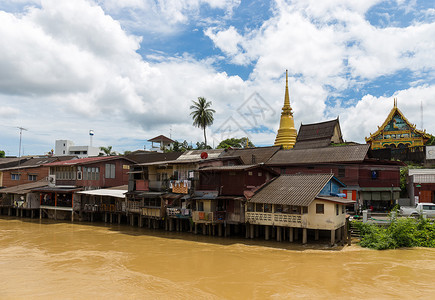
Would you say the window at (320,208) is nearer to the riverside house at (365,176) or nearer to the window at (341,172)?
the riverside house at (365,176)

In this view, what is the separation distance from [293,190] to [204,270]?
10057mm

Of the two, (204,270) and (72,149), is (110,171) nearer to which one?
(204,270)

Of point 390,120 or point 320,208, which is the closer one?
point 320,208

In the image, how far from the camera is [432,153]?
145ft

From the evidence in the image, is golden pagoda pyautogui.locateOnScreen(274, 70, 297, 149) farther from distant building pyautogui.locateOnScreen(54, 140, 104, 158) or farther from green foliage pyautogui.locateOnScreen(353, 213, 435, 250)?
distant building pyautogui.locateOnScreen(54, 140, 104, 158)

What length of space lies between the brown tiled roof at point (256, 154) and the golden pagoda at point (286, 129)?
15.5m

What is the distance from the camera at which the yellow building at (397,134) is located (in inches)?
2037

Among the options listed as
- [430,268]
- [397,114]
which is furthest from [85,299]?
[397,114]

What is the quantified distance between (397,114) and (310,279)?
45021 mm

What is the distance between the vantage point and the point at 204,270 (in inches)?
763

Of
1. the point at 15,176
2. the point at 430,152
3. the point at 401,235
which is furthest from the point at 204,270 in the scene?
the point at 15,176

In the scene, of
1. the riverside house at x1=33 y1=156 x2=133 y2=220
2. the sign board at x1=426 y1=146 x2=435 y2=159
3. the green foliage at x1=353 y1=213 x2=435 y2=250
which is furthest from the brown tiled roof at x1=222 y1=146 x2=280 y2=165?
the sign board at x1=426 y1=146 x2=435 y2=159

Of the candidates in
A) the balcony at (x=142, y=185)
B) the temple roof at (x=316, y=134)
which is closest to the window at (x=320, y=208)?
the balcony at (x=142, y=185)

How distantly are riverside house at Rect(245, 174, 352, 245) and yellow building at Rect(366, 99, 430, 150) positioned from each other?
30310 millimetres
